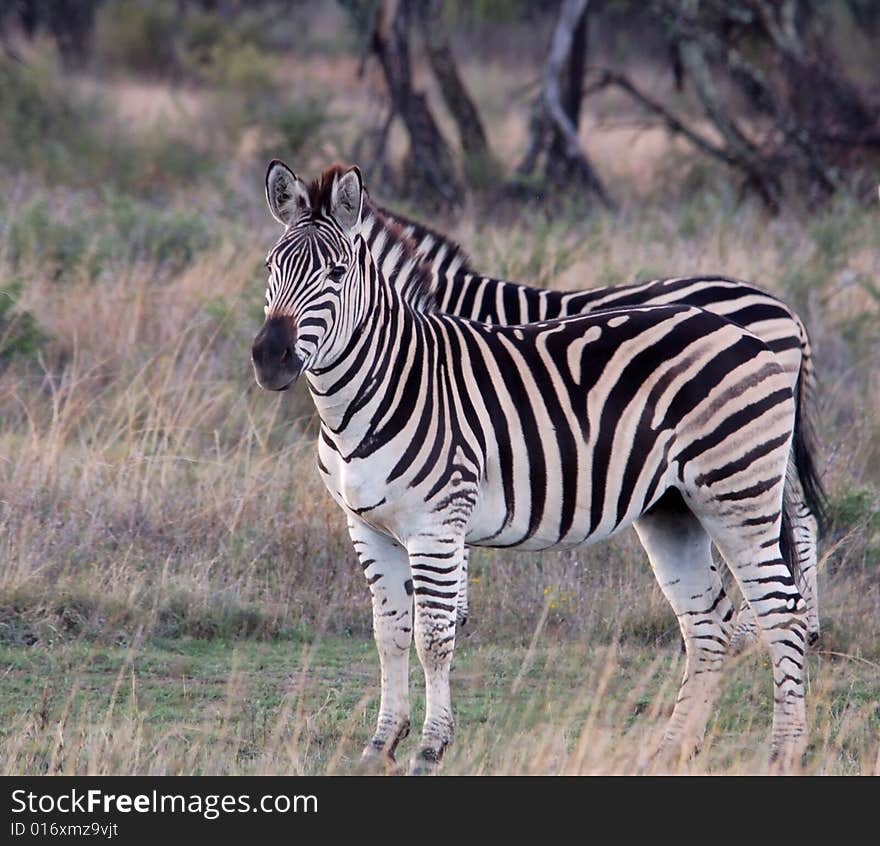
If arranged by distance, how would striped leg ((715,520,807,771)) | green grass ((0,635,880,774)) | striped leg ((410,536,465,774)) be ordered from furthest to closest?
striped leg ((715,520,807,771)) → green grass ((0,635,880,774)) → striped leg ((410,536,465,774))

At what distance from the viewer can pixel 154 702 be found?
217 inches

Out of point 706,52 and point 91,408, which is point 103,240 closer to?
point 91,408

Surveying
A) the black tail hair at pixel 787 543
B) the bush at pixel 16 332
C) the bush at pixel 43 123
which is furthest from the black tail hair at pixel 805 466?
the bush at pixel 43 123

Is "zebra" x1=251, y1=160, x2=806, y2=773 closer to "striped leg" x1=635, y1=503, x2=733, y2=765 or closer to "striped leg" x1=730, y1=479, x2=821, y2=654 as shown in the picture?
"striped leg" x1=635, y1=503, x2=733, y2=765

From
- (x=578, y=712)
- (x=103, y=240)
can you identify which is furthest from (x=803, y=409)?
(x=103, y=240)

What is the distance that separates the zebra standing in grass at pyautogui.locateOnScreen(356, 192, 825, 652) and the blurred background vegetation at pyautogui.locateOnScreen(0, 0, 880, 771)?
0.85 feet

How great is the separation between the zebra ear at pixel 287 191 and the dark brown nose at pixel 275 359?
566mm

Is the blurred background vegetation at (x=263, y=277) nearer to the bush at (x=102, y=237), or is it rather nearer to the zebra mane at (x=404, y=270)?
the bush at (x=102, y=237)

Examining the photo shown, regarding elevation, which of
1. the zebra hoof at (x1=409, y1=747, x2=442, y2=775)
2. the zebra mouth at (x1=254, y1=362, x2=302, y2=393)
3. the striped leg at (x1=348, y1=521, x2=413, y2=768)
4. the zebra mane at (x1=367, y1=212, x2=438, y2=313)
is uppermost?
the zebra mane at (x1=367, y1=212, x2=438, y2=313)

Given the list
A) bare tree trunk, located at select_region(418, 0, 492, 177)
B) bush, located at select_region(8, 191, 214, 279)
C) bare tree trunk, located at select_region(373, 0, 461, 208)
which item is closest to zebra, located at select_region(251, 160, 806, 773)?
bush, located at select_region(8, 191, 214, 279)

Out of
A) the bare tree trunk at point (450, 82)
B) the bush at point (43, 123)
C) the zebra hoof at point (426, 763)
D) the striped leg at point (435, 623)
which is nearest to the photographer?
the striped leg at point (435, 623)

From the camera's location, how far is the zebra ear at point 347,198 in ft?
15.1

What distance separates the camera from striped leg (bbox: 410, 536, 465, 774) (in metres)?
4.58

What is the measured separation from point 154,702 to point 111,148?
518 inches
